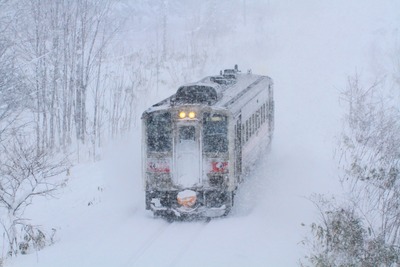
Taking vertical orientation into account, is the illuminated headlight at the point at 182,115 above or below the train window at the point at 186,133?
above

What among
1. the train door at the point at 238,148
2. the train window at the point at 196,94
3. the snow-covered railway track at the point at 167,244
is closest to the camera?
the snow-covered railway track at the point at 167,244

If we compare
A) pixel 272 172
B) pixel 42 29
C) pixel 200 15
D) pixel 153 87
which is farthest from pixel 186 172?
pixel 200 15

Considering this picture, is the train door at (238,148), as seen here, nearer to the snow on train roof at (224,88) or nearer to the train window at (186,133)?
the snow on train roof at (224,88)

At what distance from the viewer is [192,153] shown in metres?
12.2

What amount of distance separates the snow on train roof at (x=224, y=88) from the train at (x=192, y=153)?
0.04m

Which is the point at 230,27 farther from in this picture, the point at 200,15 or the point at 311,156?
the point at 311,156

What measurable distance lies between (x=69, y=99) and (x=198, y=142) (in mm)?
14110

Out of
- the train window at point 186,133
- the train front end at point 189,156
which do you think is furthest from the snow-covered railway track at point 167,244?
the train window at point 186,133

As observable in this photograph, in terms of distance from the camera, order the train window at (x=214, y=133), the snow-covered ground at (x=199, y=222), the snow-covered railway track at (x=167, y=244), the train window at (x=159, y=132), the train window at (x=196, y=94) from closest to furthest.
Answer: the snow-covered railway track at (x=167, y=244) < the snow-covered ground at (x=199, y=222) < the train window at (x=214, y=133) < the train window at (x=159, y=132) < the train window at (x=196, y=94)

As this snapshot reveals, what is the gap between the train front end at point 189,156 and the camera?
12.1 meters

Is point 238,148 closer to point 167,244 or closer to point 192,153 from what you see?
point 192,153

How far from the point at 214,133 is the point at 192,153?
689 millimetres

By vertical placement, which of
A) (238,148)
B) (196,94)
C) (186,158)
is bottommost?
(186,158)

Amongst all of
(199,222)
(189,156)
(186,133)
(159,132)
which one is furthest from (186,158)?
(199,222)
